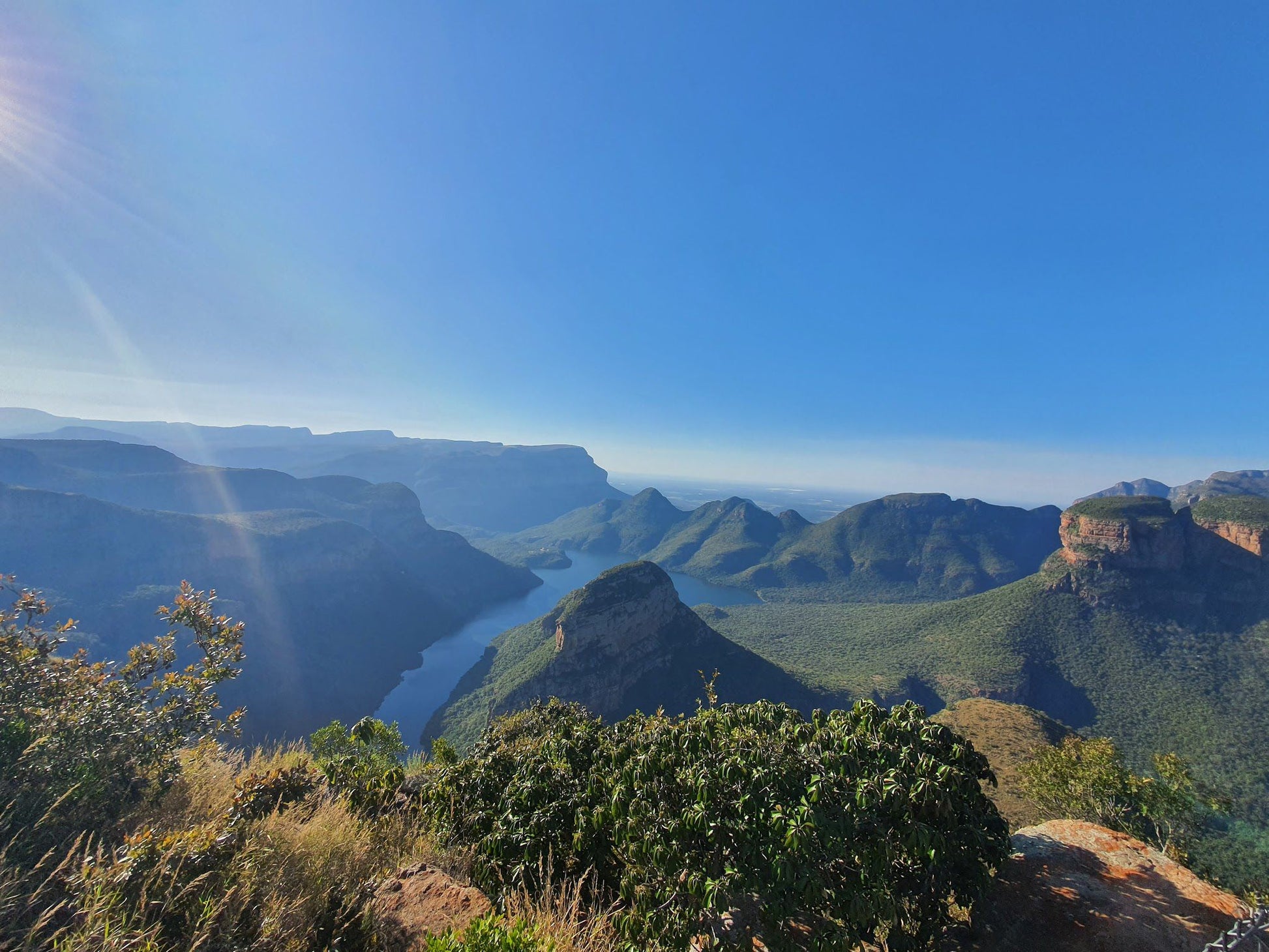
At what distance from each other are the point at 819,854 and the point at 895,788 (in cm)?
152

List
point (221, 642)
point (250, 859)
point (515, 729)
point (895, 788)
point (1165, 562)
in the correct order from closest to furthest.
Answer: point (250, 859) → point (895, 788) → point (221, 642) → point (515, 729) → point (1165, 562)

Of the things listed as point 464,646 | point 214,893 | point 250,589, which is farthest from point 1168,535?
point 250,589

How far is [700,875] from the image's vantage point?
6531 mm

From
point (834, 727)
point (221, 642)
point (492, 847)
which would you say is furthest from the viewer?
point (221, 642)

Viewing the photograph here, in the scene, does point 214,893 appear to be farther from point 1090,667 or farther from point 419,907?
point 1090,667

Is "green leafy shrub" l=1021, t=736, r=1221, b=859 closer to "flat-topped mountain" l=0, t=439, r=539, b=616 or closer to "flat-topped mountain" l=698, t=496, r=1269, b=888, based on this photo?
"flat-topped mountain" l=698, t=496, r=1269, b=888

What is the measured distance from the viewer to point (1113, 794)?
69.4 feet

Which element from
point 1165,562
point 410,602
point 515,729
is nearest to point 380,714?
point 410,602

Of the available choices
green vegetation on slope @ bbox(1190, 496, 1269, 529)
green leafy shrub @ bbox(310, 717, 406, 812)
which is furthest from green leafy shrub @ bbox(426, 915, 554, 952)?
green vegetation on slope @ bbox(1190, 496, 1269, 529)

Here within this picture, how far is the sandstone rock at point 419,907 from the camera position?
5965 millimetres

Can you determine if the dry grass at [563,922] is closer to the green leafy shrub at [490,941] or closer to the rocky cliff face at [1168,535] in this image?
the green leafy shrub at [490,941]

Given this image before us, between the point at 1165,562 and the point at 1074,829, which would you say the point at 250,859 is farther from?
the point at 1165,562

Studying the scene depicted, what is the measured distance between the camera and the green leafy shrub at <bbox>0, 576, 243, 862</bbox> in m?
6.38

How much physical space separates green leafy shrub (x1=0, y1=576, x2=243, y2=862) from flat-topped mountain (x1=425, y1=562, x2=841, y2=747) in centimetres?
6143
